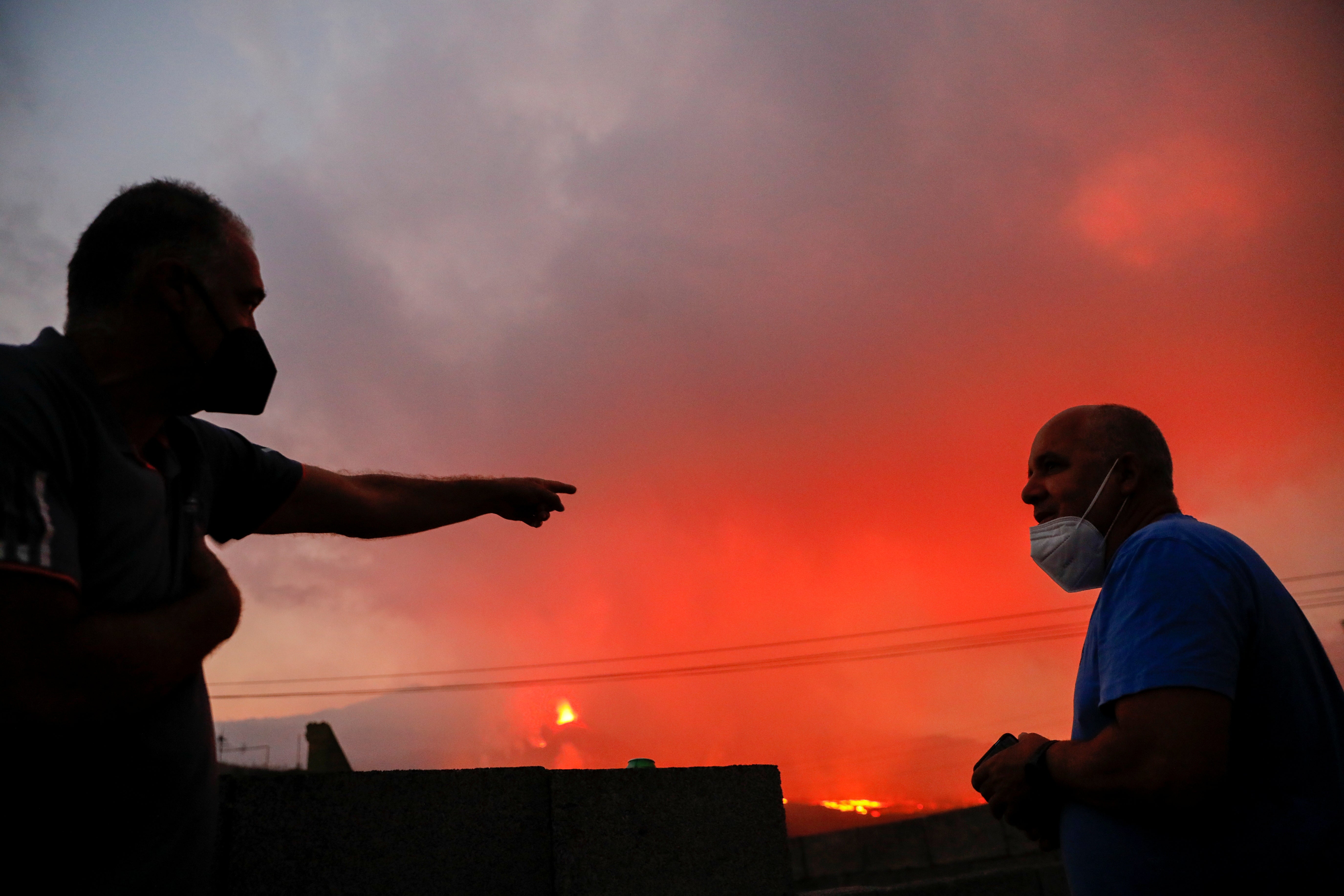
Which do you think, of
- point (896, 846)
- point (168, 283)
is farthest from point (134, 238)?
point (896, 846)

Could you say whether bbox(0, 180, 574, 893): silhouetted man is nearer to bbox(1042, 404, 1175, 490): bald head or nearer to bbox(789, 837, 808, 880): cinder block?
bbox(1042, 404, 1175, 490): bald head

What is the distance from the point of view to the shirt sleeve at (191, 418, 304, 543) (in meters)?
2.53

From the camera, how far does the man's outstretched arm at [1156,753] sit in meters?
2.15

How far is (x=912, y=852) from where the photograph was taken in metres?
19.5

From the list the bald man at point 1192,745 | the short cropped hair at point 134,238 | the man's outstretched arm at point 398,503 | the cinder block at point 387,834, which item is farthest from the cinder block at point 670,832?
the short cropped hair at point 134,238

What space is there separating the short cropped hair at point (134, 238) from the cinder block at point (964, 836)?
61.2 ft

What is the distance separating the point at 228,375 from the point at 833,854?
23.0 meters

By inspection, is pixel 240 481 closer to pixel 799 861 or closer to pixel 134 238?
pixel 134 238

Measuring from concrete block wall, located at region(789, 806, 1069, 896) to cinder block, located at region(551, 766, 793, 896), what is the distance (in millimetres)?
11911

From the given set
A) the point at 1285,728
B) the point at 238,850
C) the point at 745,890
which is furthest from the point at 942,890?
the point at 238,850

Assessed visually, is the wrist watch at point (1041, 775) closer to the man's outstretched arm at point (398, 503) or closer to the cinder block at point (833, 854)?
the man's outstretched arm at point (398, 503)

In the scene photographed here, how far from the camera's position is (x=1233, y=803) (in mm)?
2217

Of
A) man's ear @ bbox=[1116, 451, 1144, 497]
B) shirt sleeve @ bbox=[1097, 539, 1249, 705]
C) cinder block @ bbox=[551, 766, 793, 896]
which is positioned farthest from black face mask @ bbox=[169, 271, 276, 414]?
man's ear @ bbox=[1116, 451, 1144, 497]

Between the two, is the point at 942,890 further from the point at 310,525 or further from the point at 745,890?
the point at 310,525
